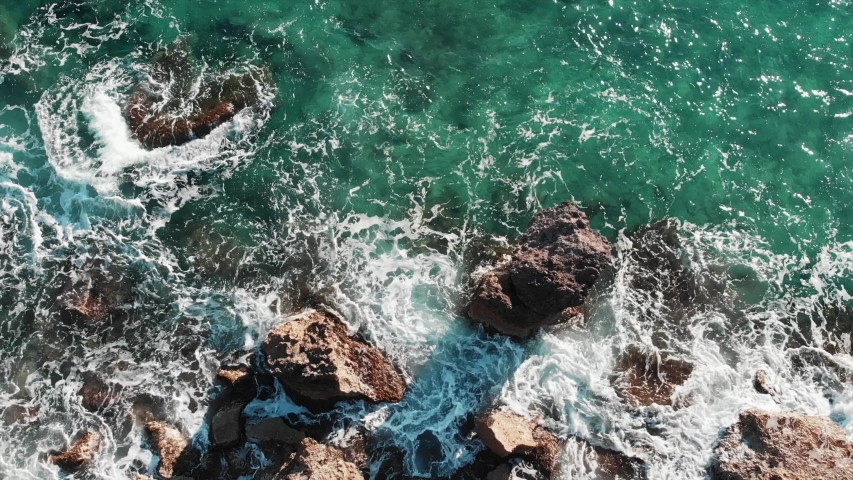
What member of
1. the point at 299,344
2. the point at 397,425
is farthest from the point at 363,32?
the point at 397,425

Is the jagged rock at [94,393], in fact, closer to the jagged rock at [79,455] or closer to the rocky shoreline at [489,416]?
the rocky shoreline at [489,416]

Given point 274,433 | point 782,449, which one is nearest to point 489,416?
point 274,433

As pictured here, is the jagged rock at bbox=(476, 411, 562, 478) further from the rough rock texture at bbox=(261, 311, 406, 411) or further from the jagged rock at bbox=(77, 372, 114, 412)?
the jagged rock at bbox=(77, 372, 114, 412)

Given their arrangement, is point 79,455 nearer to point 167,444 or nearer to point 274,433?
point 167,444

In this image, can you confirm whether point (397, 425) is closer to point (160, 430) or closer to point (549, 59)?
point (160, 430)

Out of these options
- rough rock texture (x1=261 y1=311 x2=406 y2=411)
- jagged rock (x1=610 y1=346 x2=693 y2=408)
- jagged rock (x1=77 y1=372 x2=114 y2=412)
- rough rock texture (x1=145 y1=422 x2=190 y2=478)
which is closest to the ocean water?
jagged rock (x1=77 y1=372 x2=114 y2=412)
